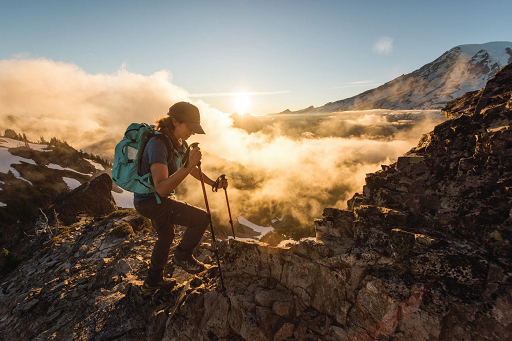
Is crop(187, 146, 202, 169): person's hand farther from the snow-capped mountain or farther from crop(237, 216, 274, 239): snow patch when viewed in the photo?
the snow-capped mountain

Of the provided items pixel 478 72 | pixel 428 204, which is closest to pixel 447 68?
pixel 478 72

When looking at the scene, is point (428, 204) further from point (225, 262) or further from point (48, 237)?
point (48, 237)

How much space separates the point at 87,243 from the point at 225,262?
7.52m

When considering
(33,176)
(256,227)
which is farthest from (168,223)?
(33,176)

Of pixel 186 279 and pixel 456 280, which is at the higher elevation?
pixel 456 280

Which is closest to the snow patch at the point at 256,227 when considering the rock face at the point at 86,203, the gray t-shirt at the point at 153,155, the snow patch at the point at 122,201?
the snow patch at the point at 122,201

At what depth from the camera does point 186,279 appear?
6.03 metres

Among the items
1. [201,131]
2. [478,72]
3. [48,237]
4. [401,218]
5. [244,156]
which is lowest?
[244,156]

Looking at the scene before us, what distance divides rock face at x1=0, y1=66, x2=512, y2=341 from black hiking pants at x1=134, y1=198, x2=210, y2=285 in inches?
35.4

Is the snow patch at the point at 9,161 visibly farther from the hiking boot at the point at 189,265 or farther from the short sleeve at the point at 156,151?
the short sleeve at the point at 156,151

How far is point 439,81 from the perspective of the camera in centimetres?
15712

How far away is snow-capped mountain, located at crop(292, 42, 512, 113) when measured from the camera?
141000 mm

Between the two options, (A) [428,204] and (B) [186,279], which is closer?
(A) [428,204]

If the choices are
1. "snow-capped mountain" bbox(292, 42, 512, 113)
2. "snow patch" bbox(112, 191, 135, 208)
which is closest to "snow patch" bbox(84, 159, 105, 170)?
"snow patch" bbox(112, 191, 135, 208)
